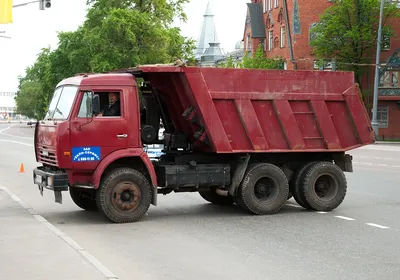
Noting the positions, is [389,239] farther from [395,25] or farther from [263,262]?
[395,25]

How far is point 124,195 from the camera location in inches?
477

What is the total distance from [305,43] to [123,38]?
19126mm

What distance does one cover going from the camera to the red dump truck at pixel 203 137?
39.4ft

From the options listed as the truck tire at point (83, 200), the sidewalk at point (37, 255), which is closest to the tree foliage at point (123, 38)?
the truck tire at point (83, 200)

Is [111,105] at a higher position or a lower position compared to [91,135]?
higher

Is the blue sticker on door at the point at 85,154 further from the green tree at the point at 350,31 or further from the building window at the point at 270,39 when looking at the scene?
the building window at the point at 270,39

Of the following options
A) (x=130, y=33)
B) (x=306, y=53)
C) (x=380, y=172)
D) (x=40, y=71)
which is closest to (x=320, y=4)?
Result: (x=306, y=53)

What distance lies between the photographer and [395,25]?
65438 millimetres

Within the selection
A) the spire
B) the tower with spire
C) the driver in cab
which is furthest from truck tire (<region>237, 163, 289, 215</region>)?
the spire

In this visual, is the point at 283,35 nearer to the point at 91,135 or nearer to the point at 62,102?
the point at 62,102

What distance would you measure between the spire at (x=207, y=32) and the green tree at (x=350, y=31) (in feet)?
260

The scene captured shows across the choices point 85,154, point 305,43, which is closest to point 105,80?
point 85,154

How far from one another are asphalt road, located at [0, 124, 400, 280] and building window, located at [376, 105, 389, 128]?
166 ft

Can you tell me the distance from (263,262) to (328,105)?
580 centimetres
